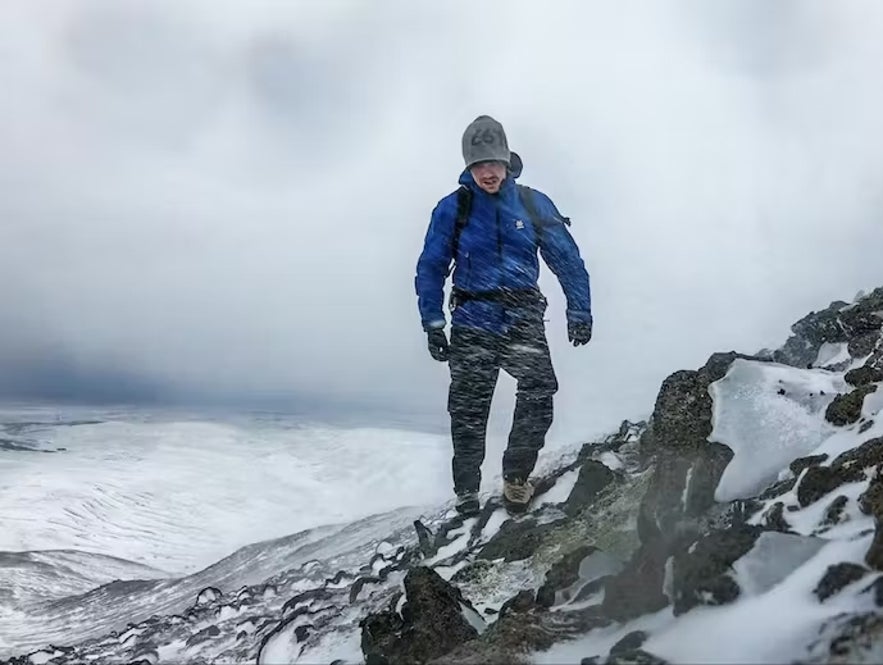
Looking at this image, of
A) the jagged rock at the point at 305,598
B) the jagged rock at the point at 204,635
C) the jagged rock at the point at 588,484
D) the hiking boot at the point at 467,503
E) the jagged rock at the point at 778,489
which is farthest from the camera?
the hiking boot at the point at 467,503

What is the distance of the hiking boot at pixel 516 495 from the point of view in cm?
783

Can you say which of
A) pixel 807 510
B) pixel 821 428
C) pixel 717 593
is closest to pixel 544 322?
pixel 821 428

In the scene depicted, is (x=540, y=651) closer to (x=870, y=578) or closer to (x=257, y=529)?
(x=870, y=578)

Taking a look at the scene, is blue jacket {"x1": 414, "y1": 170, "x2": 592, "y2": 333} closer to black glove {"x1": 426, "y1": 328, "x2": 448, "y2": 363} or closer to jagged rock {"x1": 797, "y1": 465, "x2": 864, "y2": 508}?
black glove {"x1": 426, "y1": 328, "x2": 448, "y2": 363}

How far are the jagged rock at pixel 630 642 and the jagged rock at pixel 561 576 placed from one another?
927 mm

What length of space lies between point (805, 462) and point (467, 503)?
11.6ft

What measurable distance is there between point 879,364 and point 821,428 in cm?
111

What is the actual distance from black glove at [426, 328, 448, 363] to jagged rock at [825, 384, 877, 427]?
3255 millimetres

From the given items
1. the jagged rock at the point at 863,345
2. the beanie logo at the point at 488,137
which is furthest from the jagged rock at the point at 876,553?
the beanie logo at the point at 488,137

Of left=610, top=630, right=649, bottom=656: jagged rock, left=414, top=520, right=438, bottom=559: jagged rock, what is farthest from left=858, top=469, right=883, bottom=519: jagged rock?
left=414, top=520, right=438, bottom=559: jagged rock

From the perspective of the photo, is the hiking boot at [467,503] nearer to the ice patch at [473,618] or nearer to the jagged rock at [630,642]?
the ice patch at [473,618]

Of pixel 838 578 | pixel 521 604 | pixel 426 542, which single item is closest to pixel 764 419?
pixel 521 604

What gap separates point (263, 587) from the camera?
8117 millimetres

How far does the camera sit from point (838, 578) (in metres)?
3.70
